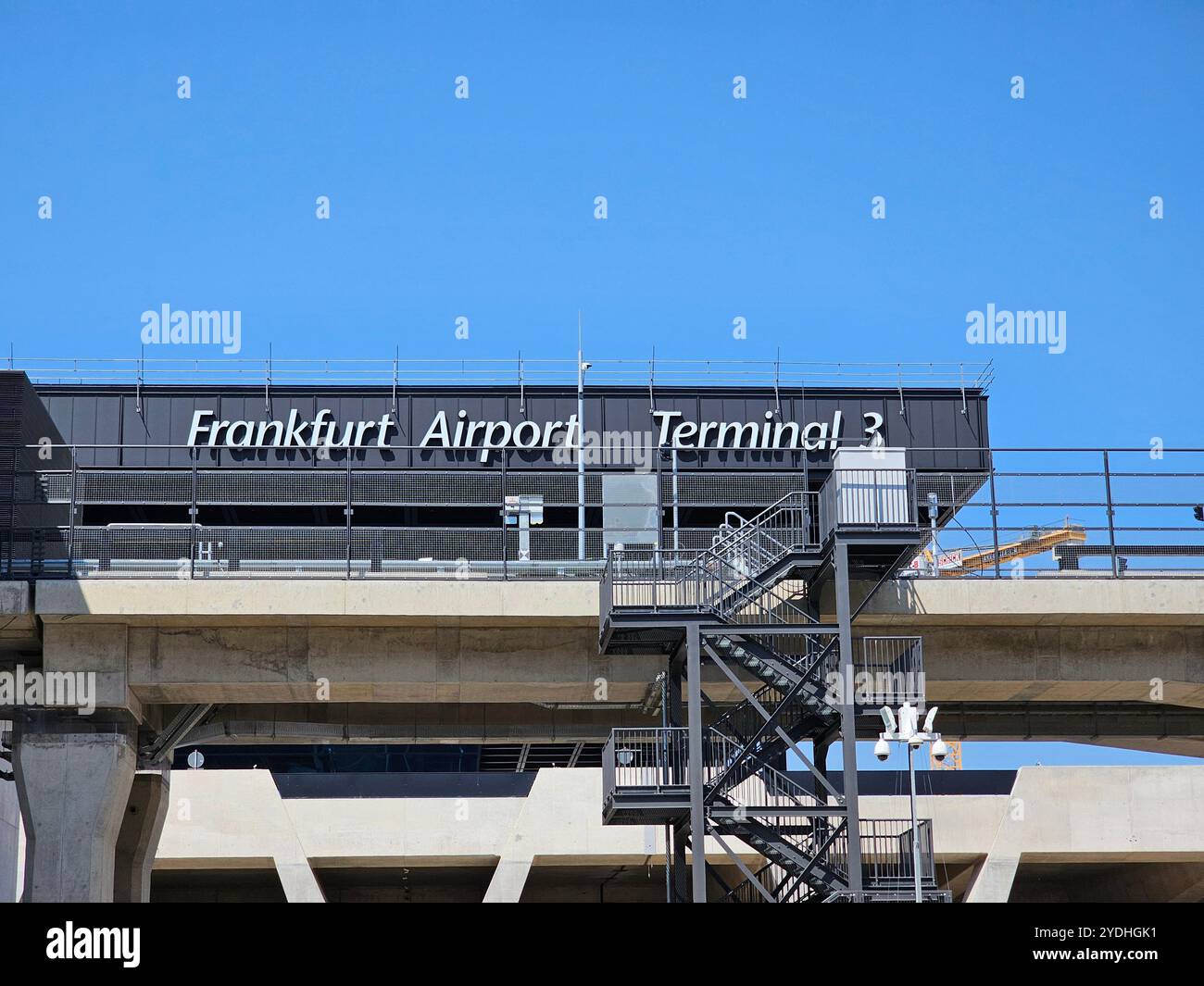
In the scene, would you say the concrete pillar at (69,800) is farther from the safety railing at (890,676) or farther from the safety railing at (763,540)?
the safety railing at (890,676)

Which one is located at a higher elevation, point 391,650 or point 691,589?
point 691,589

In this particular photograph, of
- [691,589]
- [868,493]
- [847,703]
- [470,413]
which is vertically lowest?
[847,703]

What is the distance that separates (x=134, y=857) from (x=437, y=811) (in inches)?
738

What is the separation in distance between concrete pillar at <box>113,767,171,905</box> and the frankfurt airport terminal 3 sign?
112 ft

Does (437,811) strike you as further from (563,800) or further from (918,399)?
(918,399)

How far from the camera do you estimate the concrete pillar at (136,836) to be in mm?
32844

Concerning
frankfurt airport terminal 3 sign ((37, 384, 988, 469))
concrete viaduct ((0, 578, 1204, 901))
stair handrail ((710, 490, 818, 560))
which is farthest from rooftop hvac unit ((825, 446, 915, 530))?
frankfurt airport terminal 3 sign ((37, 384, 988, 469))

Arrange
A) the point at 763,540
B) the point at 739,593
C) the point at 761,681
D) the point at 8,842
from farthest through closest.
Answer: the point at 8,842, the point at 763,540, the point at 761,681, the point at 739,593

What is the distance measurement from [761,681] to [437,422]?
134ft

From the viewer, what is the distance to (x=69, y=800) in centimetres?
2633

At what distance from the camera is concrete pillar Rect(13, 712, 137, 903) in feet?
84.7

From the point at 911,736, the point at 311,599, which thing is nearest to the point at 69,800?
the point at 311,599

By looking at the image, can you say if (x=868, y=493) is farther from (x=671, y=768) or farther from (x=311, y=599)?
(x=311, y=599)
